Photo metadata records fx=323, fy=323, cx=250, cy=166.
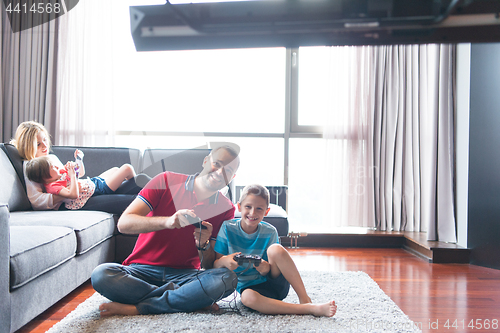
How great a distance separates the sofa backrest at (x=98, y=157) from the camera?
8.22 ft

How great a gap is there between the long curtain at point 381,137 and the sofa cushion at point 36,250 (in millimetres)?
2401

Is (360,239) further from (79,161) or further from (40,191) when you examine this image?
(40,191)

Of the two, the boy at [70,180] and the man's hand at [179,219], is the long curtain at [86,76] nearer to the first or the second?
the boy at [70,180]

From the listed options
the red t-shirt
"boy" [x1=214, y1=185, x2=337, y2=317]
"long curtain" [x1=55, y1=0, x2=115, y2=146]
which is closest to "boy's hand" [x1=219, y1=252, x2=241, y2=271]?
"boy" [x1=214, y1=185, x2=337, y2=317]

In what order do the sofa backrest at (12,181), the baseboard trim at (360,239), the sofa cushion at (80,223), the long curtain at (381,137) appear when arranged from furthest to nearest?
the long curtain at (381,137) → the baseboard trim at (360,239) → the sofa backrest at (12,181) → the sofa cushion at (80,223)

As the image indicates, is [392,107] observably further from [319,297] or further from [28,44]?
[28,44]

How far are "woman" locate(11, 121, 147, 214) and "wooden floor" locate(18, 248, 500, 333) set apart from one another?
53cm

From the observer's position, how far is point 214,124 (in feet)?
11.3

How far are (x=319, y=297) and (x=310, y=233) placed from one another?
53.4 inches

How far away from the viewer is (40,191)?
203 cm

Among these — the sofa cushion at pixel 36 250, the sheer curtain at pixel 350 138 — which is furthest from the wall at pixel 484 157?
the sofa cushion at pixel 36 250

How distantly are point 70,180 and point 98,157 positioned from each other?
0.45m

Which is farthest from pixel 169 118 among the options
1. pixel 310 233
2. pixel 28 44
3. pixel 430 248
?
pixel 430 248

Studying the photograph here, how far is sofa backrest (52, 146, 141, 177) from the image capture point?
251 centimetres
